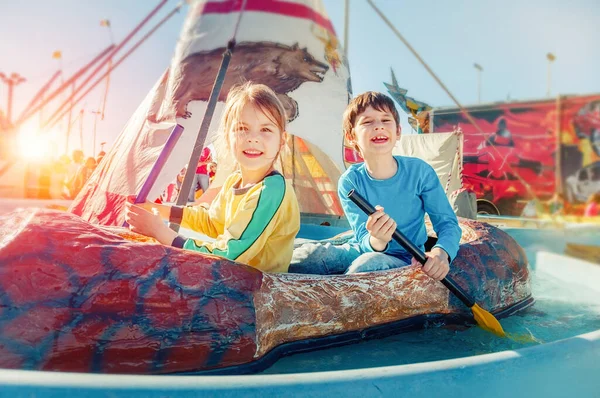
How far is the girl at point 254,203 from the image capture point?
114 centimetres

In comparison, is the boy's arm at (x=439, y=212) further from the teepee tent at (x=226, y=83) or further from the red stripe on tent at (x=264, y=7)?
the red stripe on tent at (x=264, y=7)

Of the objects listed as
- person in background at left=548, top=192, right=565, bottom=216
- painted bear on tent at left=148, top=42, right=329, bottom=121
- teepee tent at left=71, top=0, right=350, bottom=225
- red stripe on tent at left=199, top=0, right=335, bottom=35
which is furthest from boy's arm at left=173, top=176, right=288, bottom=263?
person in background at left=548, top=192, right=565, bottom=216

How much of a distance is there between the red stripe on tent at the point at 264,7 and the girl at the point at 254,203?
2.75 m

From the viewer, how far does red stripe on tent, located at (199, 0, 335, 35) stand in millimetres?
3750

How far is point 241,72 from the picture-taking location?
3.60 meters

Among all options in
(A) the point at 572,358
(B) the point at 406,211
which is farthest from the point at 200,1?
(A) the point at 572,358

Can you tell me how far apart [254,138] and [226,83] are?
2.51m

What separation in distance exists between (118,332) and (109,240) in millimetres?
199

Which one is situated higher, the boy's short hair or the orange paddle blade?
the boy's short hair

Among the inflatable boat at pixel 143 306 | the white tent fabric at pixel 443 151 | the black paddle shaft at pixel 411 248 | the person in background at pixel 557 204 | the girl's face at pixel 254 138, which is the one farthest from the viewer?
the person in background at pixel 557 204

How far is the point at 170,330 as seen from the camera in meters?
0.92

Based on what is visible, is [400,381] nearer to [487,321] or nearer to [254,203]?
[254,203]

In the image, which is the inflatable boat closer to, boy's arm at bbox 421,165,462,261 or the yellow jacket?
the yellow jacket

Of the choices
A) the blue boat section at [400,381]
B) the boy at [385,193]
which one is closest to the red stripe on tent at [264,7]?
the boy at [385,193]
